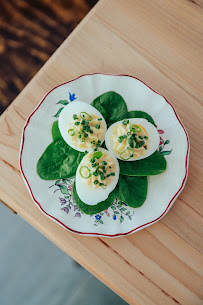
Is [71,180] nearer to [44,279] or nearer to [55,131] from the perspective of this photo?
[55,131]

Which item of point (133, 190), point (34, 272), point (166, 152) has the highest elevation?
point (166, 152)

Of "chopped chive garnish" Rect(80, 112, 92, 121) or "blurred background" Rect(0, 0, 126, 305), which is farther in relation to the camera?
"blurred background" Rect(0, 0, 126, 305)

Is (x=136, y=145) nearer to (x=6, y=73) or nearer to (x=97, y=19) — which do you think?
(x=97, y=19)

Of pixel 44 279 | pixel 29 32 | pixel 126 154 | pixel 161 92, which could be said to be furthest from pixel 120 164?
pixel 29 32

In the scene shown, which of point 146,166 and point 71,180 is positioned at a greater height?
point 146,166

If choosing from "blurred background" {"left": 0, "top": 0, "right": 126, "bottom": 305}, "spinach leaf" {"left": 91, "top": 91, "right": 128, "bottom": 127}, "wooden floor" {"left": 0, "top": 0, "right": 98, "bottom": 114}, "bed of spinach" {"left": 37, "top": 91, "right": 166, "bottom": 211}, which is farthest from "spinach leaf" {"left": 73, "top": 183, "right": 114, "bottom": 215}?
"wooden floor" {"left": 0, "top": 0, "right": 98, "bottom": 114}

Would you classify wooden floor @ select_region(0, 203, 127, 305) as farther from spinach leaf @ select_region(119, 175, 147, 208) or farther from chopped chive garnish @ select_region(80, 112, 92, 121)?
chopped chive garnish @ select_region(80, 112, 92, 121)
